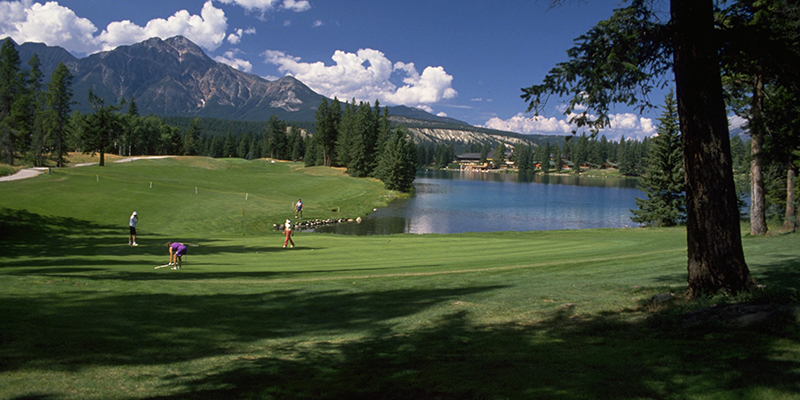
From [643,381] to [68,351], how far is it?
24.3 feet

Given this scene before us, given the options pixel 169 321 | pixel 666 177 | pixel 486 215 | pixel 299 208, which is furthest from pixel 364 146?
pixel 169 321

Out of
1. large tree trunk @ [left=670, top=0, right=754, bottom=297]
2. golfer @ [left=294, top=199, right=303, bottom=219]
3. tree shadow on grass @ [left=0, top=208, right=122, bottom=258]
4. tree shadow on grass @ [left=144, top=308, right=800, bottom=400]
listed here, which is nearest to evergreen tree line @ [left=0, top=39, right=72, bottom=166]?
tree shadow on grass @ [left=0, top=208, right=122, bottom=258]

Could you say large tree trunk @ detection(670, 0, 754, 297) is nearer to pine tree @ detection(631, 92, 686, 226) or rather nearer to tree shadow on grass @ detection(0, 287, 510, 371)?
tree shadow on grass @ detection(0, 287, 510, 371)

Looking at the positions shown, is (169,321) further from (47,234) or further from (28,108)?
(28,108)

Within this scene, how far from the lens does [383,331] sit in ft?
26.3

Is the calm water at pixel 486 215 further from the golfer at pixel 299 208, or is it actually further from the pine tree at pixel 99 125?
the pine tree at pixel 99 125

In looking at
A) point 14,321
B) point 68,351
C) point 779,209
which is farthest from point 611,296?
point 779,209

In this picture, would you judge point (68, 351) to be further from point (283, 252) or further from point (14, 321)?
point (283, 252)

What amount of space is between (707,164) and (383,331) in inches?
259

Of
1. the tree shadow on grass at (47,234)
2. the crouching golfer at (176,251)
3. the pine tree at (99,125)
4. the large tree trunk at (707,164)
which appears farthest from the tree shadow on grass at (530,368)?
the pine tree at (99,125)

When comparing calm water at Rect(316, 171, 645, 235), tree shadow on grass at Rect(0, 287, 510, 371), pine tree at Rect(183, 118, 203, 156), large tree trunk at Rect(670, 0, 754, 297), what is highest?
pine tree at Rect(183, 118, 203, 156)

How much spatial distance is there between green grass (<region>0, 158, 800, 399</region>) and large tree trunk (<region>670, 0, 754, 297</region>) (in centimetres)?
67

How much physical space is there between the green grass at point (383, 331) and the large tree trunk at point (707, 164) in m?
0.67

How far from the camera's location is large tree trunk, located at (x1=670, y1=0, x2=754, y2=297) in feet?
25.6
